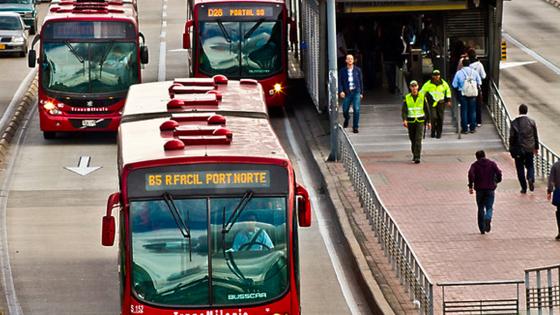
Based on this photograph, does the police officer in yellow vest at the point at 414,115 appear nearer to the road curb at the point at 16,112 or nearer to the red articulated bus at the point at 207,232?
the road curb at the point at 16,112

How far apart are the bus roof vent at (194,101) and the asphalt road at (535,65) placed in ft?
47.1

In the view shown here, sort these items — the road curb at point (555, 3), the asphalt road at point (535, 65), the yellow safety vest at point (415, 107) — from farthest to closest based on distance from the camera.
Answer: the road curb at point (555, 3) < the asphalt road at point (535, 65) < the yellow safety vest at point (415, 107)

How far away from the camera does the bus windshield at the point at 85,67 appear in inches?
1414

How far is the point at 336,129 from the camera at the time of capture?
32188mm

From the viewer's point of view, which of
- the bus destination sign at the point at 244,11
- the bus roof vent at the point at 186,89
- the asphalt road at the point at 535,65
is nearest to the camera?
the bus roof vent at the point at 186,89

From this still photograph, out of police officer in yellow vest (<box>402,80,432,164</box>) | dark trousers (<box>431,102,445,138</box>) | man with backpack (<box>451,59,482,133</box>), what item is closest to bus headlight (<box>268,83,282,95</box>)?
dark trousers (<box>431,102,445,138</box>)

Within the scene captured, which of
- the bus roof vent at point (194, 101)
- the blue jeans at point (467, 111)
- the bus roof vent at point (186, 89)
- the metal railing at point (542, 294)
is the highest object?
the bus roof vent at point (194, 101)

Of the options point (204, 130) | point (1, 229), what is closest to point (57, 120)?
point (1, 229)

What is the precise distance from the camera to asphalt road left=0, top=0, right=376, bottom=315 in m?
23.2

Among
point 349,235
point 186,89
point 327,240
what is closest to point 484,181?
point 349,235

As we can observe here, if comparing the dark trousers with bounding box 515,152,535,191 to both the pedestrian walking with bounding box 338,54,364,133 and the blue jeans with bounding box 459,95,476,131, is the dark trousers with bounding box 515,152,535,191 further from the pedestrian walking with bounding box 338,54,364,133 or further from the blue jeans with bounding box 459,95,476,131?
the pedestrian walking with bounding box 338,54,364,133

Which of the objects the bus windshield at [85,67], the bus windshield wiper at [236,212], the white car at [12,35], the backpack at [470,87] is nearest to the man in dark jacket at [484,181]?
the bus windshield wiper at [236,212]

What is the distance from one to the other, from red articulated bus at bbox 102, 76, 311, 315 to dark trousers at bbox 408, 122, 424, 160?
43.7ft

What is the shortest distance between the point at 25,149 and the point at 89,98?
181 cm
